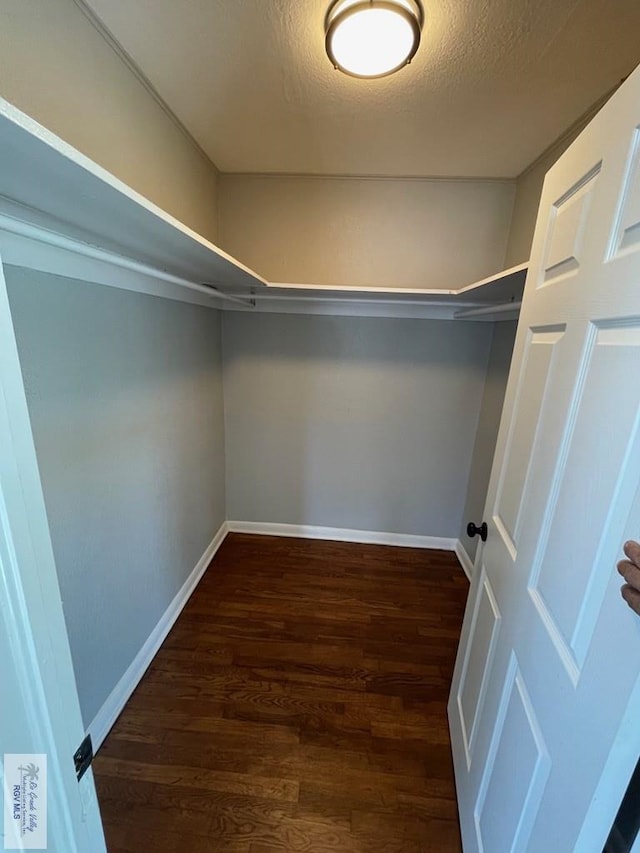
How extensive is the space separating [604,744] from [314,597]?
6.14 feet

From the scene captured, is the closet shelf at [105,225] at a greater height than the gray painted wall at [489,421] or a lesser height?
greater

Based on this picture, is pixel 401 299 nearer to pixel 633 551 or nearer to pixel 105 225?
pixel 105 225

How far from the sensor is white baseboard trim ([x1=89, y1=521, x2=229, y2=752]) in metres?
1.42

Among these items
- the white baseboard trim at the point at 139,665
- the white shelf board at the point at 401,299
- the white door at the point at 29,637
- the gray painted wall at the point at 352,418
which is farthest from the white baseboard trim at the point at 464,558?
the white door at the point at 29,637

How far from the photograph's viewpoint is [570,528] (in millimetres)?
720

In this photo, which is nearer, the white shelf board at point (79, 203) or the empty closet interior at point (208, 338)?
the white shelf board at point (79, 203)

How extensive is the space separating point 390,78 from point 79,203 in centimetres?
128

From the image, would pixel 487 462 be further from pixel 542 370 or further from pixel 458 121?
pixel 458 121

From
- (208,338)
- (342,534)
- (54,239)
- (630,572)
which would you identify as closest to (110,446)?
(54,239)

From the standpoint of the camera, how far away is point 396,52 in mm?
1153

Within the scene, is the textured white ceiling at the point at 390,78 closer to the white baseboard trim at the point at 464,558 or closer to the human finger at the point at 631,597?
the human finger at the point at 631,597

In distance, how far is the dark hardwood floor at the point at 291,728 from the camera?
3.94 feet

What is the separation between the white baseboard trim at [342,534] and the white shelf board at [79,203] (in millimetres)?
2089

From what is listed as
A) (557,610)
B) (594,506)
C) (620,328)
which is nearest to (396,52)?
(620,328)
